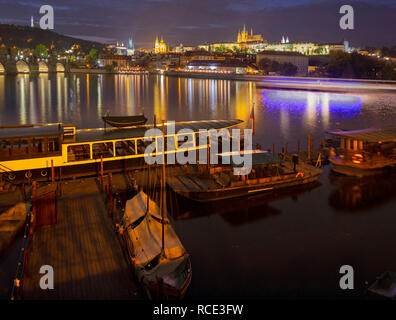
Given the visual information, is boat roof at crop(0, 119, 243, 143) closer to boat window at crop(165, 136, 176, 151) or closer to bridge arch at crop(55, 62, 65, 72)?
boat window at crop(165, 136, 176, 151)

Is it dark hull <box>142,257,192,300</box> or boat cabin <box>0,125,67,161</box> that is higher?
boat cabin <box>0,125,67,161</box>

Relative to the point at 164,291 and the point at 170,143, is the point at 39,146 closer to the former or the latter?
the point at 170,143

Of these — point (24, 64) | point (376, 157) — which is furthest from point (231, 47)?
point (376, 157)

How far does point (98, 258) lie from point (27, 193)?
182 inches

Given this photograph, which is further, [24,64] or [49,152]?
[24,64]

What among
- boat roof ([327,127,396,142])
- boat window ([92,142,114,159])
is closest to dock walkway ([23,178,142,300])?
boat window ([92,142,114,159])

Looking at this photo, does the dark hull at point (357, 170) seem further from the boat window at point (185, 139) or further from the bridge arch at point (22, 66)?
the bridge arch at point (22, 66)

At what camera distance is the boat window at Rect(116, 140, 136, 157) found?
539 inches

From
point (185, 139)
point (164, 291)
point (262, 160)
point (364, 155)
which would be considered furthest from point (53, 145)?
point (364, 155)

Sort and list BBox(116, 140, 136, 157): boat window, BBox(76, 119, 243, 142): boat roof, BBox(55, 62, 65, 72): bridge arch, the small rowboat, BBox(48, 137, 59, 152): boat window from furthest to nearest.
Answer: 1. BBox(55, 62, 65, 72): bridge arch
2. the small rowboat
3. BBox(116, 140, 136, 157): boat window
4. BBox(76, 119, 243, 142): boat roof
5. BBox(48, 137, 59, 152): boat window

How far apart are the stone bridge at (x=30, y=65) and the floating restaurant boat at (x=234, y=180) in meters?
117

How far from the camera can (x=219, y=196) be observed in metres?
11.9
